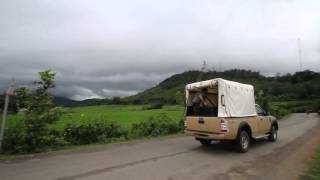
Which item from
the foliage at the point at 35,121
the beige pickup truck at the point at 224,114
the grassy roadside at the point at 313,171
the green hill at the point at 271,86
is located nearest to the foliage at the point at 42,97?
the foliage at the point at 35,121

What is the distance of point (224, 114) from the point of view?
13195mm

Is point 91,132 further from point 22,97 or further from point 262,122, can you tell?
point 262,122

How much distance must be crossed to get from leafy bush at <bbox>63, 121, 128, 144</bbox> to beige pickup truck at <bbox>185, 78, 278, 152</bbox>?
165 inches

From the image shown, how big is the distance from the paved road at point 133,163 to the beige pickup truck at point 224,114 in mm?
679

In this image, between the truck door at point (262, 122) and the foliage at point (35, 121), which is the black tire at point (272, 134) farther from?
the foliage at point (35, 121)

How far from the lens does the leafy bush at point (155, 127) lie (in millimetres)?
20134

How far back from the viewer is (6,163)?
34.2 ft

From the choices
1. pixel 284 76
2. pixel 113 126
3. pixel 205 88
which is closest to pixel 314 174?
pixel 205 88

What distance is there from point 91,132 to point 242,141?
258 inches

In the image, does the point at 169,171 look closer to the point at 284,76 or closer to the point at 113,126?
the point at 113,126

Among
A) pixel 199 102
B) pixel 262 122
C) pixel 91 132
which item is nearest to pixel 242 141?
pixel 199 102

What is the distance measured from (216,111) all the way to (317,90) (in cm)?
10456

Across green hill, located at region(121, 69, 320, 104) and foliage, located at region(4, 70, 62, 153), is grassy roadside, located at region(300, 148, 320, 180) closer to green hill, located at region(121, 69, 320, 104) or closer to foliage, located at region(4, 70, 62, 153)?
foliage, located at region(4, 70, 62, 153)

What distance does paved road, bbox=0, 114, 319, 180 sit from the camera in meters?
8.93
